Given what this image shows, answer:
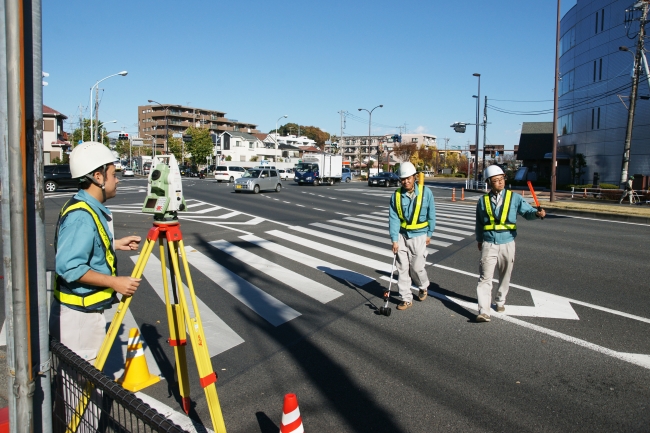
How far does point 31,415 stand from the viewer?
82.0 inches

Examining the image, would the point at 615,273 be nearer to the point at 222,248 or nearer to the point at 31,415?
the point at 222,248

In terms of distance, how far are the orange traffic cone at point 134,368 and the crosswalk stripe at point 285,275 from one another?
322 centimetres

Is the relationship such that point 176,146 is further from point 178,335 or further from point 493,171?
point 178,335

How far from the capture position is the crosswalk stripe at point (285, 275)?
7.69 metres

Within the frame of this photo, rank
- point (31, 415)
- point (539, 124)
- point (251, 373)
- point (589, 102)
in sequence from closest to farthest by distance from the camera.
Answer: point (31, 415) < point (251, 373) < point (589, 102) < point (539, 124)

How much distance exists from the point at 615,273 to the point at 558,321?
3.71 m

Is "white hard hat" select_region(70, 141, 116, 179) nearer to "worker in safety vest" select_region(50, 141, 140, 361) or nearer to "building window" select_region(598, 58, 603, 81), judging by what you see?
"worker in safety vest" select_region(50, 141, 140, 361)

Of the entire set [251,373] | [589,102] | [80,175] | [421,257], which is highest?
[589,102]

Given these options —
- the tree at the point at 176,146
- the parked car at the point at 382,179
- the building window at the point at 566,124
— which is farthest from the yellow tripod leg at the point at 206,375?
the tree at the point at 176,146

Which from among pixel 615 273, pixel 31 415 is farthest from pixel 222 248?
pixel 31 415

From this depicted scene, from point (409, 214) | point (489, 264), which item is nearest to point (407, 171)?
point (409, 214)

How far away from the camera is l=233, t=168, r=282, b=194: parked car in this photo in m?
32.5

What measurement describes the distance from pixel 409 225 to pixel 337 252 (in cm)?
466

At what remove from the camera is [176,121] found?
11869 cm
